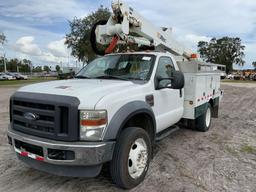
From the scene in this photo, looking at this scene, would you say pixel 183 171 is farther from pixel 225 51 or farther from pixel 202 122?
pixel 225 51

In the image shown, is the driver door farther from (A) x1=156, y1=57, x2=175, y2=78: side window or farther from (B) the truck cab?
(B) the truck cab

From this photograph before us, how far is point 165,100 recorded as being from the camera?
14.5 feet

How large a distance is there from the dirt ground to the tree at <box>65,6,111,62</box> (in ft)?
67.0

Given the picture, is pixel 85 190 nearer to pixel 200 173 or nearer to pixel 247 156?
pixel 200 173

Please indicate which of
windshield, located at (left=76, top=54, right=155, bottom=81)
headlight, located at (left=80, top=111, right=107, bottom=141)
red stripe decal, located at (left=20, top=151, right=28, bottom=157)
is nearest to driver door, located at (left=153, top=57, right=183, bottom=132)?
windshield, located at (left=76, top=54, right=155, bottom=81)

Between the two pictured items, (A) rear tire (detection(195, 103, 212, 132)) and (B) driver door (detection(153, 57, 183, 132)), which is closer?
(B) driver door (detection(153, 57, 183, 132))

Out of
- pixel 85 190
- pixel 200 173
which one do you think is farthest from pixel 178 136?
pixel 85 190

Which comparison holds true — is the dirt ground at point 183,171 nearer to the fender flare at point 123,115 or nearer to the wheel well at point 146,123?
the wheel well at point 146,123

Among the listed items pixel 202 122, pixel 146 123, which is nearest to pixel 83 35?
pixel 202 122

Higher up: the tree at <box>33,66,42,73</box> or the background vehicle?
the tree at <box>33,66,42,73</box>

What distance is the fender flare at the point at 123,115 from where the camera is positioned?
3010mm

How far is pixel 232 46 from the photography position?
270 feet

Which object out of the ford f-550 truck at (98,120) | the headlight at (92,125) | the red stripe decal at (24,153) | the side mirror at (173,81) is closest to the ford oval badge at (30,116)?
the ford f-550 truck at (98,120)

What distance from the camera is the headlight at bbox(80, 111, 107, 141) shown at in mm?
2879
